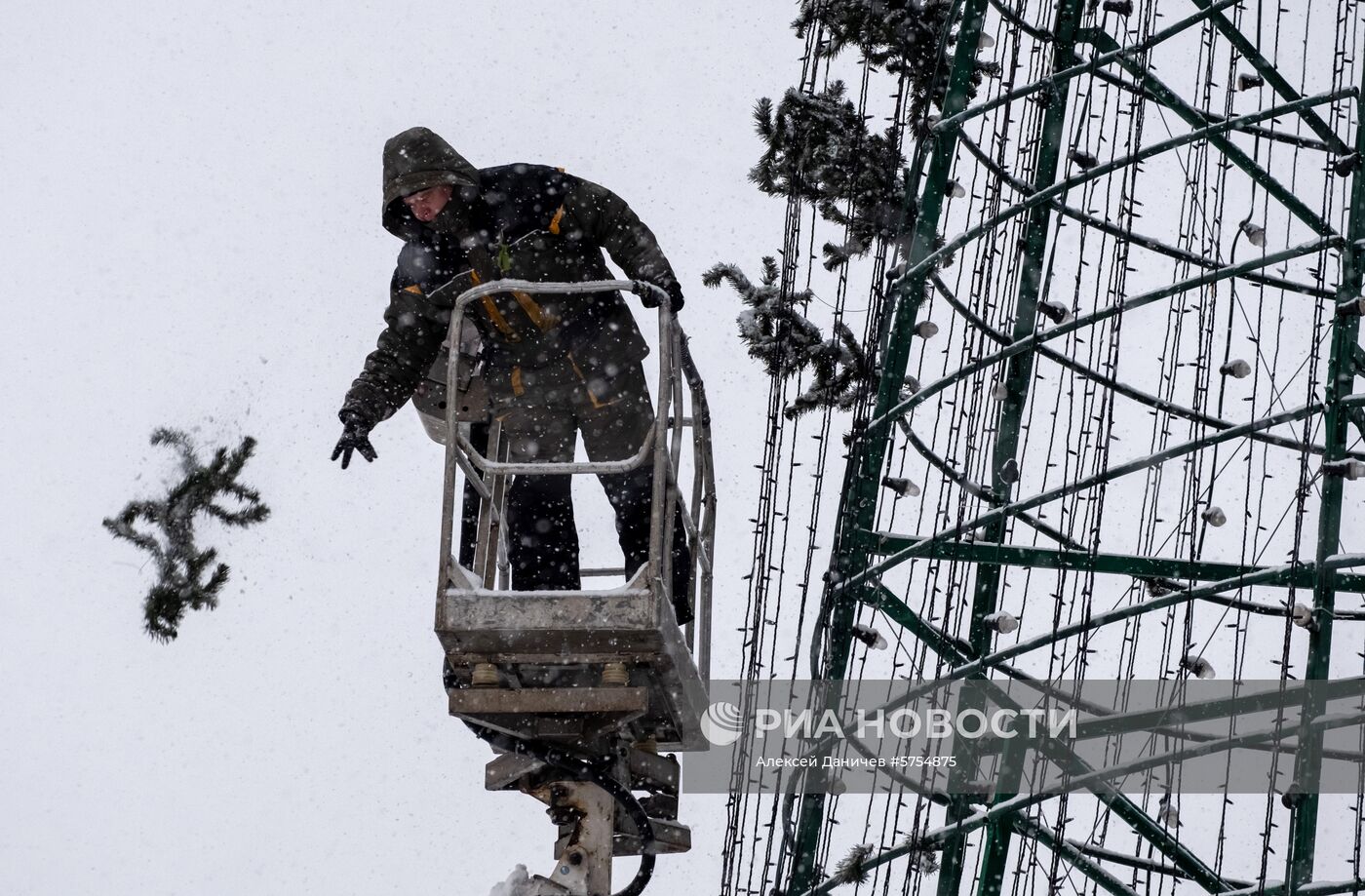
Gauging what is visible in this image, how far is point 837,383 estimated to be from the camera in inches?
443

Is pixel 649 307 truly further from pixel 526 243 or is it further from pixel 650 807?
pixel 650 807

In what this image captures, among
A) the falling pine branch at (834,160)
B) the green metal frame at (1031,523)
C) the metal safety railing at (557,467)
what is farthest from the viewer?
the falling pine branch at (834,160)

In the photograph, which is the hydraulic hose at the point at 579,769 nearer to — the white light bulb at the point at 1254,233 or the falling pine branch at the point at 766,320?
the falling pine branch at the point at 766,320

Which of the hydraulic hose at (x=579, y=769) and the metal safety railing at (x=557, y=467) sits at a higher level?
the metal safety railing at (x=557, y=467)

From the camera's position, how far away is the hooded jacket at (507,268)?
7828 mm

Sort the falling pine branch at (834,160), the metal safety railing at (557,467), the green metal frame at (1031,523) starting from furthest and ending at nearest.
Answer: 1. the falling pine branch at (834,160)
2. the green metal frame at (1031,523)
3. the metal safety railing at (557,467)

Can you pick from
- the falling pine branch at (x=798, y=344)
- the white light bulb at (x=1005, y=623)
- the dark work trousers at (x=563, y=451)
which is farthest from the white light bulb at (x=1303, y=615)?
the dark work trousers at (x=563, y=451)

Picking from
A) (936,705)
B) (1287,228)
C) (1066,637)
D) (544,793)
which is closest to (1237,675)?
(1066,637)

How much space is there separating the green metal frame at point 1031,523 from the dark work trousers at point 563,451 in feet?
5.95

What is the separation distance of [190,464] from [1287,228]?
7.32 m

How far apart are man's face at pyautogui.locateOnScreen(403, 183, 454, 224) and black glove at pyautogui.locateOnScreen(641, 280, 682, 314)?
97 centimetres

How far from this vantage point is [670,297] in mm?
7695

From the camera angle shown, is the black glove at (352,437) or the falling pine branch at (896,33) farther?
the falling pine branch at (896,33)

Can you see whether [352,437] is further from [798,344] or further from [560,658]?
[798,344]
